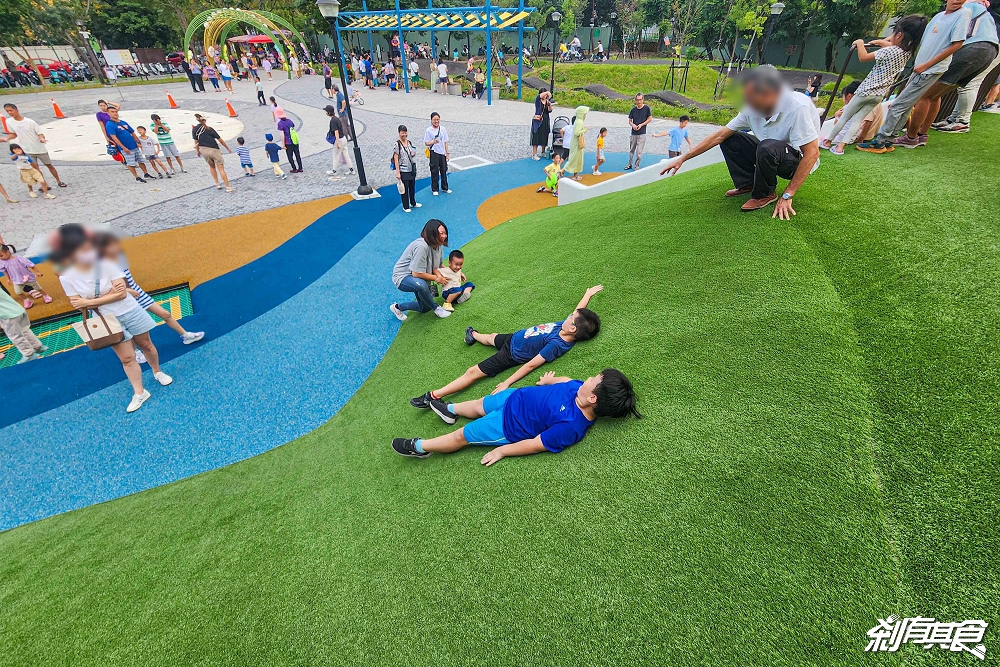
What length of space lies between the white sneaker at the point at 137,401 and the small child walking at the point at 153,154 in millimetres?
11004

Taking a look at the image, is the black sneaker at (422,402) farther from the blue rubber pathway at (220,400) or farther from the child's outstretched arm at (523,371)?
the blue rubber pathway at (220,400)

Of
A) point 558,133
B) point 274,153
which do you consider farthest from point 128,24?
Answer: point 558,133

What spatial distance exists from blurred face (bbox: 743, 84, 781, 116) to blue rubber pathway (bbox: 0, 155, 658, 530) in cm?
516

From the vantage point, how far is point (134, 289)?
5129 millimetres

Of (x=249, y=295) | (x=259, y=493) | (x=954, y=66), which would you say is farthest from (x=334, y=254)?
(x=954, y=66)

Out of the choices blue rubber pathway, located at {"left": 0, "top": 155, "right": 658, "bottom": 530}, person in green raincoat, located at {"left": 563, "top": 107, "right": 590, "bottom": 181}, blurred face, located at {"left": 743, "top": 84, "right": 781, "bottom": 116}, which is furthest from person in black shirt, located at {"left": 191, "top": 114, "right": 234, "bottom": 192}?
blurred face, located at {"left": 743, "top": 84, "right": 781, "bottom": 116}

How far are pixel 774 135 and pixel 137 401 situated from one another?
7581mm

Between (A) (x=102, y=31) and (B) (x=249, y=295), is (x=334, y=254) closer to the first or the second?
(B) (x=249, y=295)

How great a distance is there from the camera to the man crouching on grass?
2.95 metres

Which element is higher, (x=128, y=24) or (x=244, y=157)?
(x=128, y=24)

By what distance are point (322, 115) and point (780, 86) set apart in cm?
2281

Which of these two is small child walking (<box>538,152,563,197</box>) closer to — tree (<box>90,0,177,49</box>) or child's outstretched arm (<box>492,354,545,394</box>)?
child's outstretched arm (<box>492,354,545,394</box>)

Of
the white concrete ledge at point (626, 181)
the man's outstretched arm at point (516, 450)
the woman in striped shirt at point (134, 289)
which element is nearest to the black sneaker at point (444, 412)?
the man's outstretched arm at point (516, 450)

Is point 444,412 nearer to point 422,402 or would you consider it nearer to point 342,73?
point 422,402
